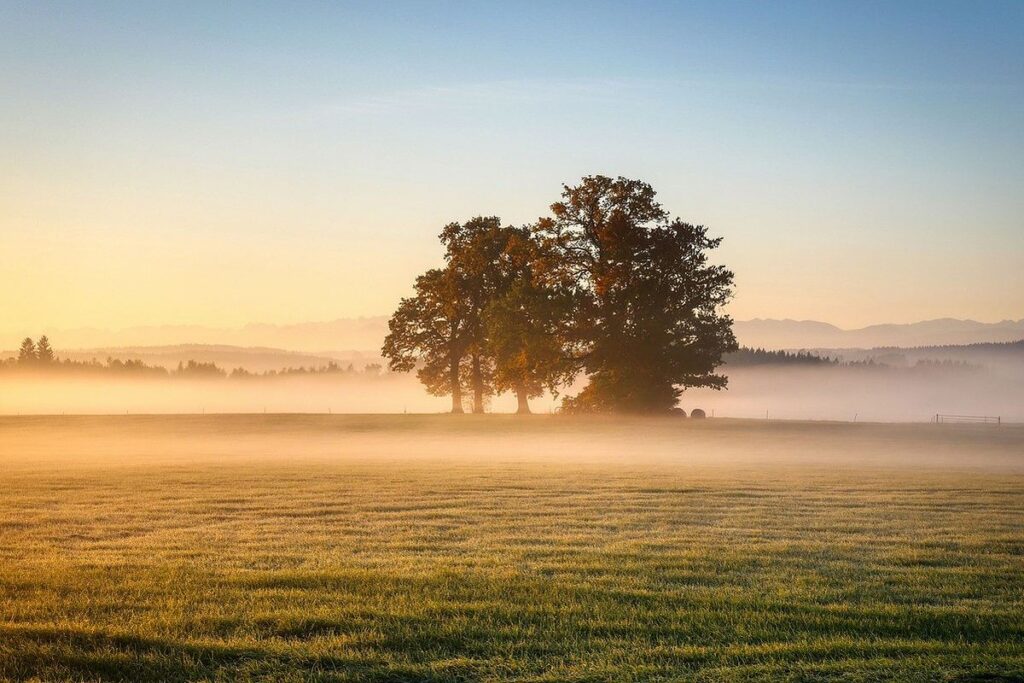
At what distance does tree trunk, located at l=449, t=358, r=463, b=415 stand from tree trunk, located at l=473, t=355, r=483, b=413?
47.8 inches

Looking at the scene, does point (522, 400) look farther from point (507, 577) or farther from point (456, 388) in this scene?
point (507, 577)

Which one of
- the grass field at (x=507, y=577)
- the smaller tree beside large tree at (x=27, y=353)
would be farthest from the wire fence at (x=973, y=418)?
the smaller tree beside large tree at (x=27, y=353)

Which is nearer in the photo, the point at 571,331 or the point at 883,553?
the point at 883,553

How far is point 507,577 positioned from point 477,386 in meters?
58.8

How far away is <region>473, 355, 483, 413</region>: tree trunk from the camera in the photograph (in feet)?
225

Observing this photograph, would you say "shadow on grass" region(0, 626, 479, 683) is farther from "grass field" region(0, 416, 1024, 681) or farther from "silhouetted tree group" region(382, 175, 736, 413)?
"silhouetted tree group" region(382, 175, 736, 413)

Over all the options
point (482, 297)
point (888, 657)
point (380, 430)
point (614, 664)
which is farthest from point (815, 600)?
point (482, 297)

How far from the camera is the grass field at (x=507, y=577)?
277 inches

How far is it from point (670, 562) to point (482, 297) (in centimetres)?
5686

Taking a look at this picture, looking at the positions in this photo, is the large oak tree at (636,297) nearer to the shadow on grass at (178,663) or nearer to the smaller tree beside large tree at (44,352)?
the shadow on grass at (178,663)

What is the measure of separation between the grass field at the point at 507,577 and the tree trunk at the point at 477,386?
144 ft

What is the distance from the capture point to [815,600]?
905 centimetres

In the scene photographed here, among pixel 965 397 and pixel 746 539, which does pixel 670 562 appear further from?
pixel 965 397

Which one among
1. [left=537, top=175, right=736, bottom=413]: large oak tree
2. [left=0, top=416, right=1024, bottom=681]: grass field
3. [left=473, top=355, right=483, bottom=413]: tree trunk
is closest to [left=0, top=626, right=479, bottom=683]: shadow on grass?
[left=0, top=416, right=1024, bottom=681]: grass field
